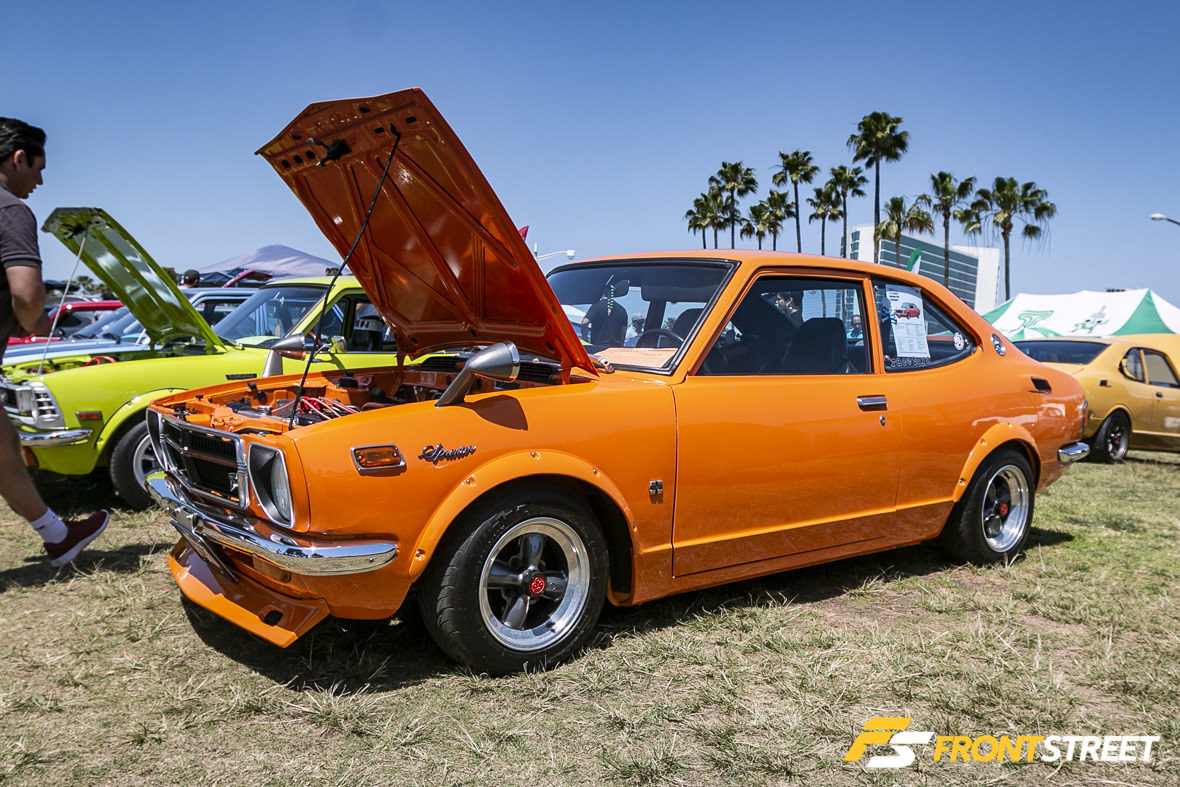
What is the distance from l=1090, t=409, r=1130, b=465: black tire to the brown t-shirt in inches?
399

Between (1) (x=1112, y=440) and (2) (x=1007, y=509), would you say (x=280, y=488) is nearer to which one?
(2) (x=1007, y=509)

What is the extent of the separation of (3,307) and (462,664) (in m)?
2.94

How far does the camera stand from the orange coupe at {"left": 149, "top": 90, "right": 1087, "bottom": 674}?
2.90 metres

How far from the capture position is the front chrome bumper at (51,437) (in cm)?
548

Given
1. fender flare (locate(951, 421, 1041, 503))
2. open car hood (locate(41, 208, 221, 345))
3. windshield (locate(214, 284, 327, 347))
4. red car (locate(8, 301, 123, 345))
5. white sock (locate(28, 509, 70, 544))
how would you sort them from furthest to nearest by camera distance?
red car (locate(8, 301, 123, 345)) < windshield (locate(214, 284, 327, 347)) < open car hood (locate(41, 208, 221, 345)) < fender flare (locate(951, 421, 1041, 503)) < white sock (locate(28, 509, 70, 544))

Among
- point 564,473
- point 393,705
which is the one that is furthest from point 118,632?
point 564,473

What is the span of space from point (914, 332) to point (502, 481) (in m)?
2.58

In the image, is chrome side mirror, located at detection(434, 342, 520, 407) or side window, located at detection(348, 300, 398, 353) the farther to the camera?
side window, located at detection(348, 300, 398, 353)

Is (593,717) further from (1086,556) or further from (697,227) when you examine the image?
(697,227)

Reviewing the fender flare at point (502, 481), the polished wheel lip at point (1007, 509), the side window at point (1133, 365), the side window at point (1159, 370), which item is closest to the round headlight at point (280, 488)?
the fender flare at point (502, 481)

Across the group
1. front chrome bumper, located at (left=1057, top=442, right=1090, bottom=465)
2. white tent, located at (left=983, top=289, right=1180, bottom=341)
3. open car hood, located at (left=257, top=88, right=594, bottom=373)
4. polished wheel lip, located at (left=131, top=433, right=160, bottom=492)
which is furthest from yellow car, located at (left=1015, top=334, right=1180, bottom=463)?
white tent, located at (left=983, top=289, right=1180, bottom=341)

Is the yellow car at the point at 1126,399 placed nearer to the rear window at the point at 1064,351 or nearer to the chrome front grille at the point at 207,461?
the rear window at the point at 1064,351

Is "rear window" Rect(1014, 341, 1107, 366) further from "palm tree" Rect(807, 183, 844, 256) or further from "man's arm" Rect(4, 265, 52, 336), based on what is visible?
"palm tree" Rect(807, 183, 844, 256)

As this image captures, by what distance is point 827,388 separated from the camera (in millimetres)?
3953
